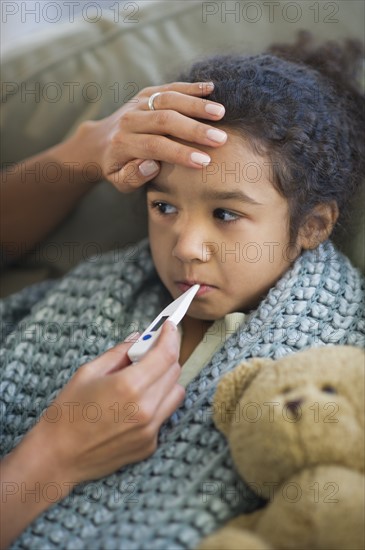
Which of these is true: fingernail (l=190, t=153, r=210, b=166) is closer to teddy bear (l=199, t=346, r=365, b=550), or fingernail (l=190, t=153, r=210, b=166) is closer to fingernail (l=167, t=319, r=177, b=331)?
fingernail (l=167, t=319, r=177, b=331)

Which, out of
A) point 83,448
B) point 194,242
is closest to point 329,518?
point 83,448

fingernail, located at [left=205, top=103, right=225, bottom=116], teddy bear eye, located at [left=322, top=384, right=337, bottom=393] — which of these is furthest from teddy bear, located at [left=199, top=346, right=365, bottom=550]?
fingernail, located at [left=205, top=103, right=225, bottom=116]

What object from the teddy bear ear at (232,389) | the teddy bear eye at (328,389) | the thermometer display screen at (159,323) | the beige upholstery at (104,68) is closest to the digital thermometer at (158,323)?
the thermometer display screen at (159,323)

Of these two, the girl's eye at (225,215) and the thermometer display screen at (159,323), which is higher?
the girl's eye at (225,215)

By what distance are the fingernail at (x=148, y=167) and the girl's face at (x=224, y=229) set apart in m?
0.01

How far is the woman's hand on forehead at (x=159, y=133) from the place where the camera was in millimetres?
929

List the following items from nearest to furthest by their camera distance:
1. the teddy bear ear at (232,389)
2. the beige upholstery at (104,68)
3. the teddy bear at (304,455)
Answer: the teddy bear at (304,455), the teddy bear ear at (232,389), the beige upholstery at (104,68)

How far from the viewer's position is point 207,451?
31.0 inches

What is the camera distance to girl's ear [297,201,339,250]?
3.35 ft

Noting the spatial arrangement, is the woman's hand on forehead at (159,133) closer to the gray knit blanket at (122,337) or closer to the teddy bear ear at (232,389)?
the gray knit blanket at (122,337)

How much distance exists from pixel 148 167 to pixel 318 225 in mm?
264

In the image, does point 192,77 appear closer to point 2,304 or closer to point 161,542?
point 2,304

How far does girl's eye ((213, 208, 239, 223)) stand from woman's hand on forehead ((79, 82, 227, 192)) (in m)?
0.07

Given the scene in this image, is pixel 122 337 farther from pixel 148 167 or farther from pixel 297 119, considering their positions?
pixel 297 119
